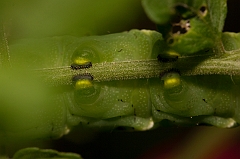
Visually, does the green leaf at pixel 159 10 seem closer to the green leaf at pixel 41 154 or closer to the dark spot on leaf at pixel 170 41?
the dark spot on leaf at pixel 170 41

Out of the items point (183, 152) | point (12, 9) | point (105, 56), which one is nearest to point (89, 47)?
point (105, 56)

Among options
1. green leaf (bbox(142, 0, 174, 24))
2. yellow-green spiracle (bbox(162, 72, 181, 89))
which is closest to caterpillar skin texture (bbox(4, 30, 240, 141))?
yellow-green spiracle (bbox(162, 72, 181, 89))

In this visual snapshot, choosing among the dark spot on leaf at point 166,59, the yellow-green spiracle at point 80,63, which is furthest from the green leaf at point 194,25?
the yellow-green spiracle at point 80,63

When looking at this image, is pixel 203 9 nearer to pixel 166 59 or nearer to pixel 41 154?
pixel 166 59

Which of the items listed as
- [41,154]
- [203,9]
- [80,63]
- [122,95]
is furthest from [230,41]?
[41,154]

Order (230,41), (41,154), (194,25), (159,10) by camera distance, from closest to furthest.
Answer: (159,10) → (194,25) → (41,154) → (230,41)

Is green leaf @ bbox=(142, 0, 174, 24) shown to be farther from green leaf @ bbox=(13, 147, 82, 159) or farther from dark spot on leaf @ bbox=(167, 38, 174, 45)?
green leaf @ bbox=(13, 147, 82, 159)

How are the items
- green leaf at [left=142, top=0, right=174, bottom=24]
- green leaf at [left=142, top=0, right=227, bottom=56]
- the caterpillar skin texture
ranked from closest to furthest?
1. green leaf at [left=142, top=0, right=174, bottom=24]
2. green leaf at [left=142, top=0, right=227, bottom=56]
3. the caterpillar skin texture

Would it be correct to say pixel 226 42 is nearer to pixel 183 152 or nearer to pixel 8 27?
pixel 8 27
